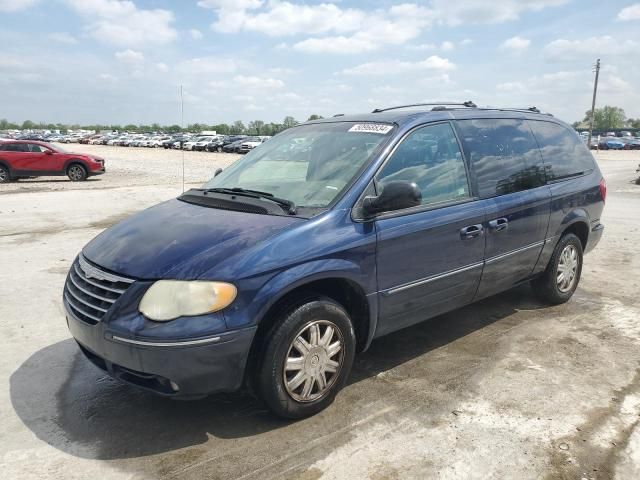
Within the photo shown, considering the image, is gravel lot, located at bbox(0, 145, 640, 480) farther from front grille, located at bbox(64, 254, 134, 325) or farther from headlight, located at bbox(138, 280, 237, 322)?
headlight, located at bbox(138, 280, 237, 322)

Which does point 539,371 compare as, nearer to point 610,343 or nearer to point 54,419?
point 610,343

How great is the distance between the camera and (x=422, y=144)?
12.7 ft

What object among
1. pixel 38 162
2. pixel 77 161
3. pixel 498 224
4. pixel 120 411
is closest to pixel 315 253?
pixel 120 411

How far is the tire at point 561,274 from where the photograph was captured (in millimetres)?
5121

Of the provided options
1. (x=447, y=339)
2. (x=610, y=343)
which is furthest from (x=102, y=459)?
(x=610, y=343)

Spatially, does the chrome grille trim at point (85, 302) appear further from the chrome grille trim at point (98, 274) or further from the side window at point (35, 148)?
the side window at point (35, 148)

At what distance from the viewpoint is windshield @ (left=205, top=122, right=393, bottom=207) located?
3.57 metres

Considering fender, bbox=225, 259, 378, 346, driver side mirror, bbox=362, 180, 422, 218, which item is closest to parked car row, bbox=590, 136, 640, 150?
driver side mirror, bbox=362, 180, 422, 218

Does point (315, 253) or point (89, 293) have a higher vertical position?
point (315, 253)

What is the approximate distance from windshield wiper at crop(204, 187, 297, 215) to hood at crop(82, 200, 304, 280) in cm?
13

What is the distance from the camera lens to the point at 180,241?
10.2ft

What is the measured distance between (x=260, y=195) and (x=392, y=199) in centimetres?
95

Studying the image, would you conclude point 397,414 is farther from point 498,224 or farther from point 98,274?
point 98,274

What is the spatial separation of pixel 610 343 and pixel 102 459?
12.9 feet
